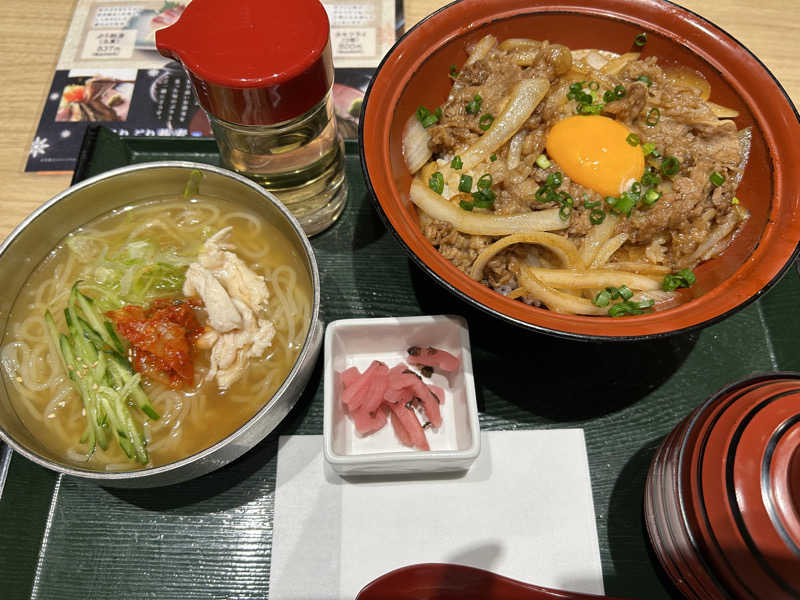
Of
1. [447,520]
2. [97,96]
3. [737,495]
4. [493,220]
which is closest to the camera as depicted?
[737,495]

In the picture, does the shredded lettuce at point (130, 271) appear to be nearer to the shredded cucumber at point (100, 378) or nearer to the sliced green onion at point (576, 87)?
the shredded cucumber at point (100, 378)

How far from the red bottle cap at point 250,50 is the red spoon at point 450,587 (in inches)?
53.2

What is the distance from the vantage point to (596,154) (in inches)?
67.4

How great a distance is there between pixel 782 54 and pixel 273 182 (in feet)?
9.16

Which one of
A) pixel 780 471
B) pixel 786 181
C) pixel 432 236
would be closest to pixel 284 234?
pixel 432 236

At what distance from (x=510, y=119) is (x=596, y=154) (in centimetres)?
31

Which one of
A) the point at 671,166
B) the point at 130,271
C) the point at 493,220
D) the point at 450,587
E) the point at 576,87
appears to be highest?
the point at 576,87

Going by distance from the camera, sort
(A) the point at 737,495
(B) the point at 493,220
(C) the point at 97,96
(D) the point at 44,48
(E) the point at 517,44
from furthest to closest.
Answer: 1. (D) the point at 44,48
2. (C) the point at 97,96
3. (E) the point at 517,44
4. (B) the point at 493,220
5. (A) the point at 737,495

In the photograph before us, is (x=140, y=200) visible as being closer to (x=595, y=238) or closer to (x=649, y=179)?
(x=595, y=238)

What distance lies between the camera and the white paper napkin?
1.45 metres

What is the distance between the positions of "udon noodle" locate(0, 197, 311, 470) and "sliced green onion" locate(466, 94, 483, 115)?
0.80 meters

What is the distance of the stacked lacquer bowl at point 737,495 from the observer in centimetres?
108

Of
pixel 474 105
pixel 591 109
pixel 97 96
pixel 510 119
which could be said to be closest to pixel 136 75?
pixel 97 96

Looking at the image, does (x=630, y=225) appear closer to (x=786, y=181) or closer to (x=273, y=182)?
(x=786, y=181)
